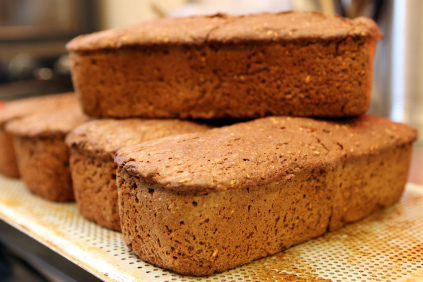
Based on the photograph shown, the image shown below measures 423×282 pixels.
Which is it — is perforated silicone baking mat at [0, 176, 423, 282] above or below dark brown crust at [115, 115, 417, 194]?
below

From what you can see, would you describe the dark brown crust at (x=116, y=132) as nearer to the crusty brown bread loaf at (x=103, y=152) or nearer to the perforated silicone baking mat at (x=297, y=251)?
the crusty brown bread loaf at (x=103, y=152)

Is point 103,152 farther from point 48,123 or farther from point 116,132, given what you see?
point 48,123

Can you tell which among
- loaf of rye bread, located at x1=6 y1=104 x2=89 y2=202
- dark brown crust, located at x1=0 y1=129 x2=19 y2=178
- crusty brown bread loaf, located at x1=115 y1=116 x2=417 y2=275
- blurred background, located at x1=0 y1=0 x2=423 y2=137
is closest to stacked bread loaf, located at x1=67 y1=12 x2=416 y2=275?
crusty brown bread loaf, located at x1=115 y1=116 x2=417 y2=275

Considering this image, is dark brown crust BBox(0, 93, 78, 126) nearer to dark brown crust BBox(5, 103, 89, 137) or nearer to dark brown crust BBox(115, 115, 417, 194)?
dark brown crust BBox(5, 103, 89, 137)

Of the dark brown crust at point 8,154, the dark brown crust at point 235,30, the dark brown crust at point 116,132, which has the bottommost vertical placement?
the dark brown crust at point 8,154

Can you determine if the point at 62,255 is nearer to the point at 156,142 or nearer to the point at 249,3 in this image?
the point at 156,142

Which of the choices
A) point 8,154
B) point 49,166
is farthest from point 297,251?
point 8,154

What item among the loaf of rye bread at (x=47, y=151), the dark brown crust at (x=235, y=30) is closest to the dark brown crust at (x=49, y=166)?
the loaf of rye bread at (x=47, y=151)
